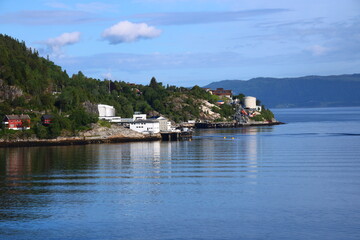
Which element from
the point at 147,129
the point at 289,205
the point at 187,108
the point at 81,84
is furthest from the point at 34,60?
the point at 289,205

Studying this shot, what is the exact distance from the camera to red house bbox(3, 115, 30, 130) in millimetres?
91375

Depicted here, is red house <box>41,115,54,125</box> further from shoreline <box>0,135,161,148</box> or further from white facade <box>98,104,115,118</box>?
white facade <box>98,104,115,118</box>

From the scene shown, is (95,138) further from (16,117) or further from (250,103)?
(250,103)

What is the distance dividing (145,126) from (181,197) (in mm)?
68066

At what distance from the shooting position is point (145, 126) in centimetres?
10650

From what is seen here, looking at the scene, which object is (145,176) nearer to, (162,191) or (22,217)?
(162,191)

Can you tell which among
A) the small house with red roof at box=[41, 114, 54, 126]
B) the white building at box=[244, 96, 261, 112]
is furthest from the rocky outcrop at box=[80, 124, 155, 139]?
the white building at box=[244, 96, 261, 112]

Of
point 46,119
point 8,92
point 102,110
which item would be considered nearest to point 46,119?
Answer: point 46,119

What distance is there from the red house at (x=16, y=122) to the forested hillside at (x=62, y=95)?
8.94 feet

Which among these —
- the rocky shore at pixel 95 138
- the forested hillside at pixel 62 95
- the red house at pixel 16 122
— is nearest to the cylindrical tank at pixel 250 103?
the forested hillside at pixel 62 95

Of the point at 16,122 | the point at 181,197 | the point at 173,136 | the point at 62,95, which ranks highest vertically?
the point at 62,95

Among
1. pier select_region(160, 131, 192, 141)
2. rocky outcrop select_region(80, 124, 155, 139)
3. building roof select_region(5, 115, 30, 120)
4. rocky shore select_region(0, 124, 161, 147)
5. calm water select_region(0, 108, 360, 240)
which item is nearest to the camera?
calm water select_region(0, 108, 360, 240)

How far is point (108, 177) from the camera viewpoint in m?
48.7

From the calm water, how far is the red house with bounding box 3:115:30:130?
2720cm
